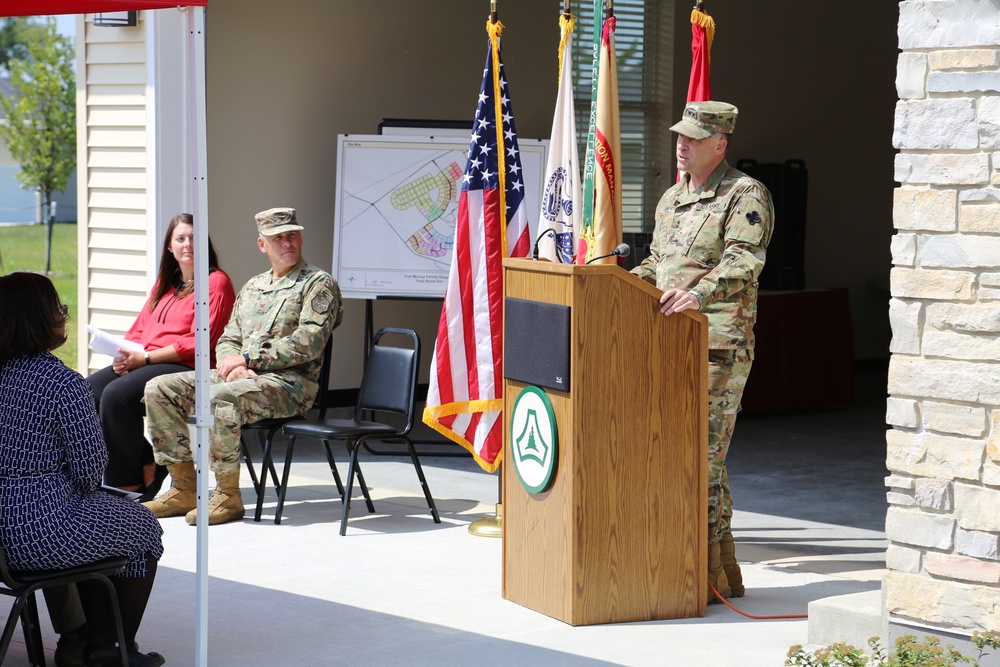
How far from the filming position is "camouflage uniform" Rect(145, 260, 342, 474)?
607cm

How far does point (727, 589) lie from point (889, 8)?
9076 mm

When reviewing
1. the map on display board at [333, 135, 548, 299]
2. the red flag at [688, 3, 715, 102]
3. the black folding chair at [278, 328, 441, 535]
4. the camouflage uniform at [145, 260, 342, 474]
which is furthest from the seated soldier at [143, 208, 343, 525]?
the red flag at [688, 3, 715, 102]

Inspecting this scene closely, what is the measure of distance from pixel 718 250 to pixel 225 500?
8.55 ft

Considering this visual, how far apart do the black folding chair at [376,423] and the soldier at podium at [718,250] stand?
65.3 inches

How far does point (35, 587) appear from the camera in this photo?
11.8 feet

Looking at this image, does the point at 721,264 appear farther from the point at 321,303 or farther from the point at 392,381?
the point at 321,303

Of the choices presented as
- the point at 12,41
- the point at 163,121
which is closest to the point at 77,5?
the point at 163,121

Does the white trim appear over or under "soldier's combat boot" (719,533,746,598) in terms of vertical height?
over

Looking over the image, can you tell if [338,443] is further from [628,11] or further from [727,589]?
[628,11]

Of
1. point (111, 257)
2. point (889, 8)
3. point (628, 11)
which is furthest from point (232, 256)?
point (889, 8)

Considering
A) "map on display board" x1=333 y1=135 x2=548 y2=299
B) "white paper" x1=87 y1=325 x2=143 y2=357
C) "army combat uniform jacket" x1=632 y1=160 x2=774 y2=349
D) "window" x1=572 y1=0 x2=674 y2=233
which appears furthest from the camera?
"window" x1=572 y1=0 x2=674 y2=233

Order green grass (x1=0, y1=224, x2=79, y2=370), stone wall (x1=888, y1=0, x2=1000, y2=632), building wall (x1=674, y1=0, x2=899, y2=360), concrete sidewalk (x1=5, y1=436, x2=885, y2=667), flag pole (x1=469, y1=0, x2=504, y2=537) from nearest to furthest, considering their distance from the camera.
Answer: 1. stone wall (x1=888, y1=0, x2=1000, y2=632)
2. concrete sidewalk (x1=5, y1=436, x2=885, y2=667)
3. flag pole (x1=469, y1=0, x2=504, y2=537)
4. building wall (x1=674, y1=0, x2=899, y2=360)
5. green grass (x1=0, y1=224, x2=79, y2=370)

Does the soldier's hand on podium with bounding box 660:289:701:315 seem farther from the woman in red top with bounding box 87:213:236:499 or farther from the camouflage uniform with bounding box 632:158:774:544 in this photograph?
the woman in red top with bounding box 87:213:236:499

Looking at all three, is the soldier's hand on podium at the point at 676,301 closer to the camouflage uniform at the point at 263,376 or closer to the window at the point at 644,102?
the camouflage uniform at the point at 263,376
